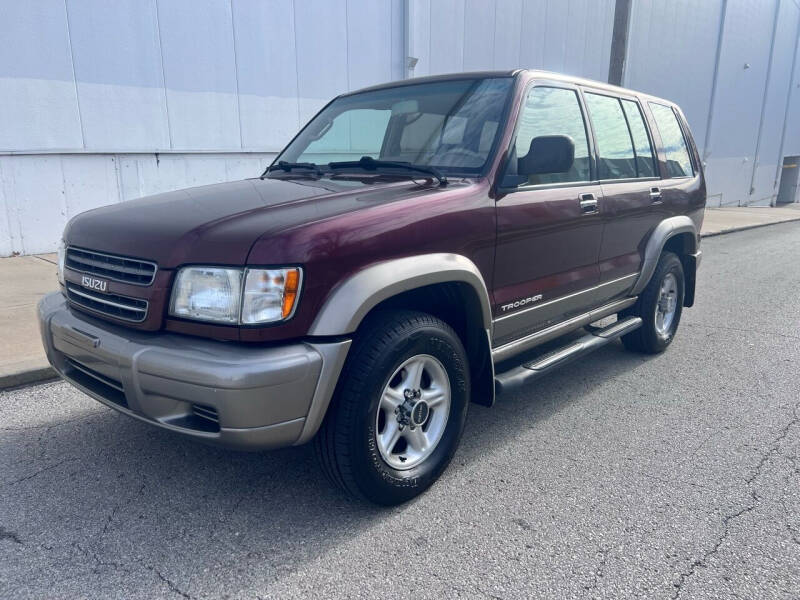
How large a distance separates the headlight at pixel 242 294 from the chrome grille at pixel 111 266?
0.81 ft

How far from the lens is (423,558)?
2.39 metres

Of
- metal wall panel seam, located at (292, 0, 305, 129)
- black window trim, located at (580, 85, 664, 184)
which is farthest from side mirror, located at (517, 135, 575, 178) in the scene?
metal wall panel seam, located at (292, 0, 305, 129)

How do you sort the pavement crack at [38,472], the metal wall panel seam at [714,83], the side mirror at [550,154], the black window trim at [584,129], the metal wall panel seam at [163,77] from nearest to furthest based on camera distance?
the pavement crack at [38,472] < the side mirror at [550,154] < the black window trim at [584,129] < the metal wall panel seam at [163,77] < the metal wall panel seam at [714,83]

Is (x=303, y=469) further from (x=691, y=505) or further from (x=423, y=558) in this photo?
(x=691, y=505)

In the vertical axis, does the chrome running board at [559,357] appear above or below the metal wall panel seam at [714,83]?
below

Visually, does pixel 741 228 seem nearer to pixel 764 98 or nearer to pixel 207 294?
pixel 764 98

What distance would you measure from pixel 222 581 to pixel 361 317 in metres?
1.11

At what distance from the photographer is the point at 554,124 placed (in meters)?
3.56

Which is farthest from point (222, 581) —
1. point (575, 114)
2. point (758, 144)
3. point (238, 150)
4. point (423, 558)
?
point (758, 144)

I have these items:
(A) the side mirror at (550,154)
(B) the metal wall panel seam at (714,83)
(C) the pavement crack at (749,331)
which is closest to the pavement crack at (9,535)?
(A) the side mirror at (550,154)

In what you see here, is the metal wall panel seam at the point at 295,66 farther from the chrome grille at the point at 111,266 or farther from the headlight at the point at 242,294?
the headlight at the point at 242,294

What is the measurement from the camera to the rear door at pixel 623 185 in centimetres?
393

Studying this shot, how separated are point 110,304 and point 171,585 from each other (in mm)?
1160

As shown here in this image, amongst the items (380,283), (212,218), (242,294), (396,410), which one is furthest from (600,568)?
(212,218)
